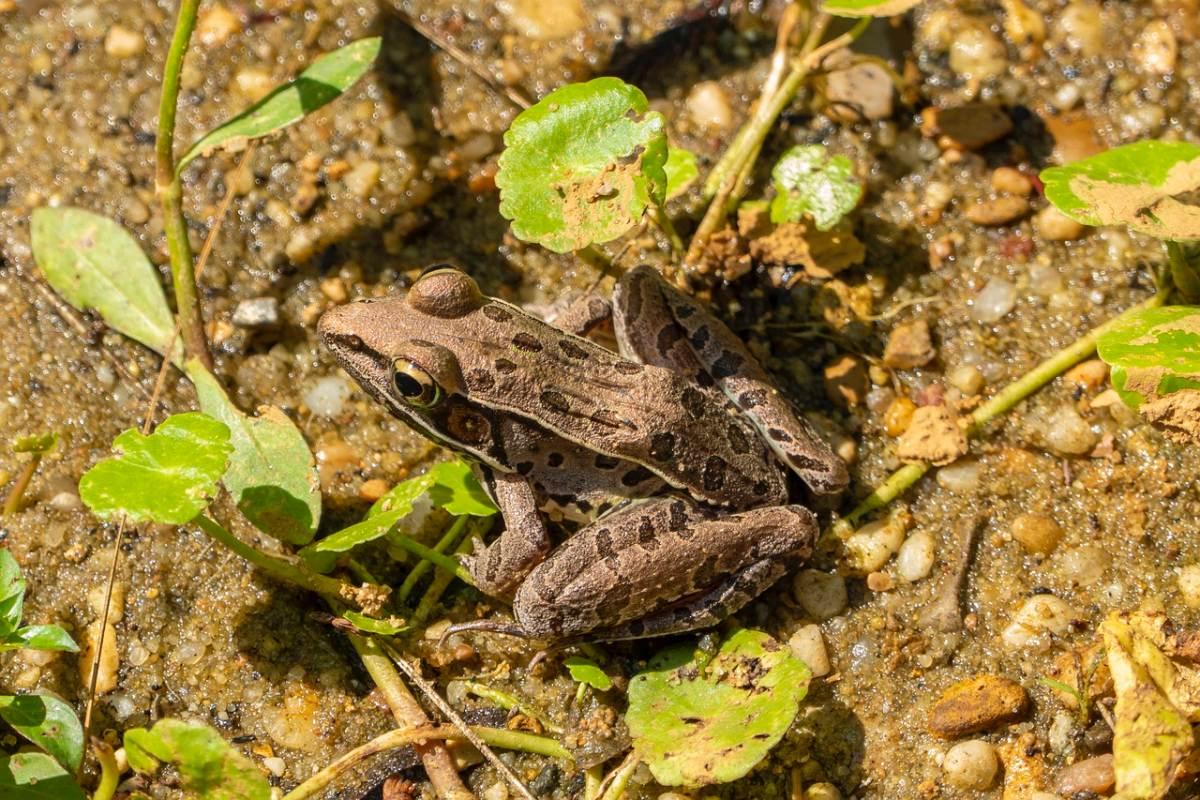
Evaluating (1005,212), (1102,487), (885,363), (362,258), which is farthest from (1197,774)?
(362,258)

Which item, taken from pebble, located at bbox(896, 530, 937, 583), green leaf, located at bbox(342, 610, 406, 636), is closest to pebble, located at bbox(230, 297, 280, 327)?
green leaf, located at bbox(342, 610, 406, 636)

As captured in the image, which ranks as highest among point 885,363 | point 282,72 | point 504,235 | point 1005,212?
point 282,72

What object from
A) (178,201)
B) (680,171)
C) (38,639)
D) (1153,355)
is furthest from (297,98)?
(1153,355)

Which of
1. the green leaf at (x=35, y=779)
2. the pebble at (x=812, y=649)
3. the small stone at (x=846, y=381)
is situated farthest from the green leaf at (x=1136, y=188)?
the green leaf at (x=35, y=779)

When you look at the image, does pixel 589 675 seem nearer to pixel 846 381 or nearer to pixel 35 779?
pixel 846 381

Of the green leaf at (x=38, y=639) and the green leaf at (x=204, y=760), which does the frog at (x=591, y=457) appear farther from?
the green leaf at (x=38, y=639)

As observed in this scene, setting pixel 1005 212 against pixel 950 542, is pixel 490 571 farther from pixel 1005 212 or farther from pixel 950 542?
pixel 1005 212
